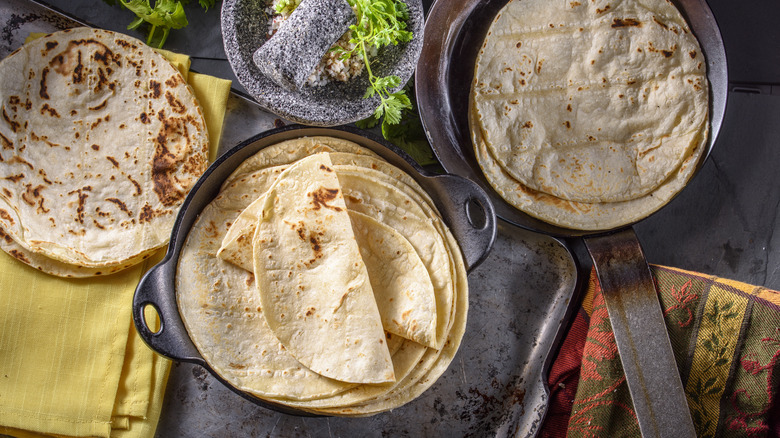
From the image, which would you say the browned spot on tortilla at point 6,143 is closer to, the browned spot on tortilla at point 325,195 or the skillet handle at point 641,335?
the browned spot on tortilla at point 325,195

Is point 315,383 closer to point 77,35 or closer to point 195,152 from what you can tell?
point 195,152

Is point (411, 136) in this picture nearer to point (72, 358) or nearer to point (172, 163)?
point (172, 163)

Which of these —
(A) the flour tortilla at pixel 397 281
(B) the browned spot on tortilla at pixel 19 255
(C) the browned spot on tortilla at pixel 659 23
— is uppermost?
(C) the browned spot on tortilla at pixel 659 23

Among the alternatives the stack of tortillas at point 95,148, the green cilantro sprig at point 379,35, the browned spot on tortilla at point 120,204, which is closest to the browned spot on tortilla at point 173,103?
the stack of tortillas at point 95,148

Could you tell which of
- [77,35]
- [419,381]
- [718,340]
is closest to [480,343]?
[419,381]

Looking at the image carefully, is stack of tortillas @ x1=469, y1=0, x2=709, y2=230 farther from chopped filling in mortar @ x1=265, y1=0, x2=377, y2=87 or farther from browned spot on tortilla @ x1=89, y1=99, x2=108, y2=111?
browned spot on tortilla @ x1=89, y1=99, x2=108, y2=111

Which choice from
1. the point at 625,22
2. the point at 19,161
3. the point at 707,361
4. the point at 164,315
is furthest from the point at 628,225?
the point at 19,161
